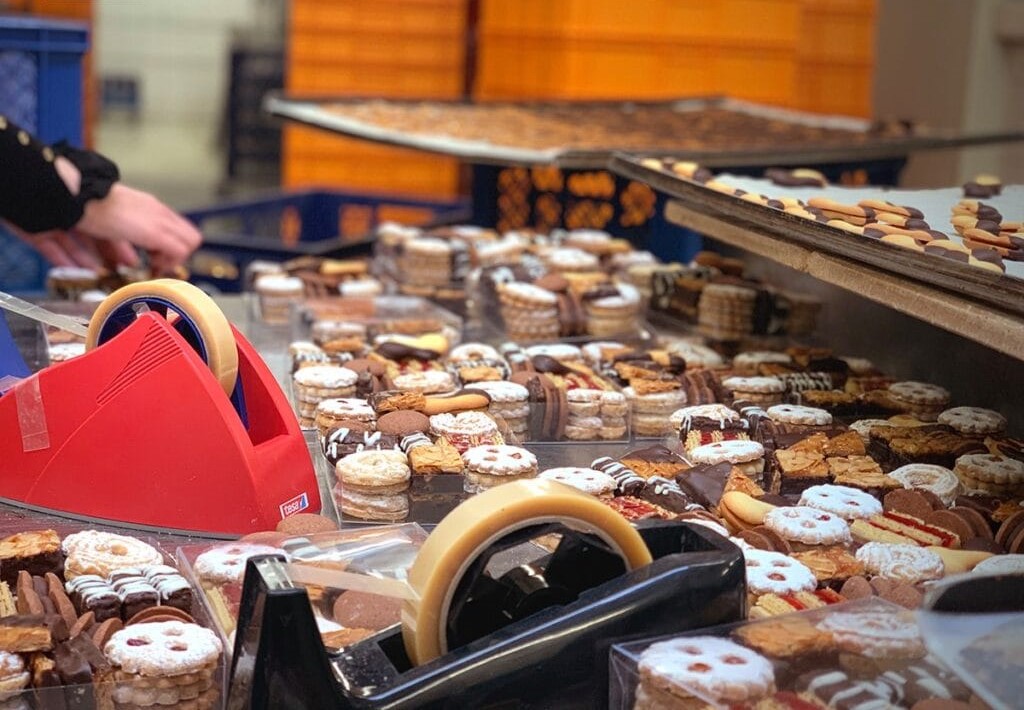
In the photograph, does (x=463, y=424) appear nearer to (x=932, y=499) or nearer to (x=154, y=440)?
(x=154, y=440)

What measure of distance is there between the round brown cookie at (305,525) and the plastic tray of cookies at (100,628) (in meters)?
0.15

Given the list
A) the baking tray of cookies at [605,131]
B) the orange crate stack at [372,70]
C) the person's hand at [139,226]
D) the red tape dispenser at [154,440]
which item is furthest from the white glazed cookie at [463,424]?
the orange crate stack at [372,70]

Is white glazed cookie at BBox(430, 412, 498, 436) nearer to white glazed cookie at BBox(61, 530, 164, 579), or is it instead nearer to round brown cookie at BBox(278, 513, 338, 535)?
round brown cookie at BBox(278, 513, 338, 535)

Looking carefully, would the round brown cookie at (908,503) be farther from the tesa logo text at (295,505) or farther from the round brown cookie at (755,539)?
the tesa logo text at (295,505)

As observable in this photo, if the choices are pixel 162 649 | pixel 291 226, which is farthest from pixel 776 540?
pixel 291 226

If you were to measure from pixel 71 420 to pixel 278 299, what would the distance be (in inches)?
53.6

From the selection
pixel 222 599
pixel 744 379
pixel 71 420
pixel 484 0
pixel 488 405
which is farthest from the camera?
pixel 484 0

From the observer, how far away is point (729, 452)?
198 centimetres

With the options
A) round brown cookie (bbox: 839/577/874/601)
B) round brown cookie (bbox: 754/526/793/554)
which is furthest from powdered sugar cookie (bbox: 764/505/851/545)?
round brown cookie (bbox: 839/577/874/601)

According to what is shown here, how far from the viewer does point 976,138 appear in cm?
509

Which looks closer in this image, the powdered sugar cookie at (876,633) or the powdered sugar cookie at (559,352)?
the powdered sugar cookie at (876,633)

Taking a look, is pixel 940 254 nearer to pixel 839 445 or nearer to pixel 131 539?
pixel 839 445

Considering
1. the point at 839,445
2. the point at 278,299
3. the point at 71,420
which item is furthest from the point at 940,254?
the point at 278,299

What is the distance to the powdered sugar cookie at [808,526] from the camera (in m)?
1.64
